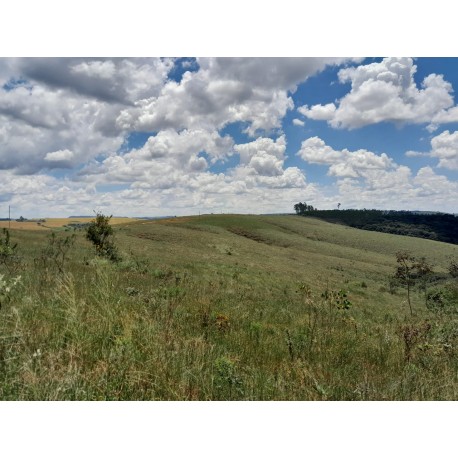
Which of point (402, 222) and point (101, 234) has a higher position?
point (402, 222)

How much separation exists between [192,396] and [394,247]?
98712 mm

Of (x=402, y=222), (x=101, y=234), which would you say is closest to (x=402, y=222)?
(x=402, y=222)

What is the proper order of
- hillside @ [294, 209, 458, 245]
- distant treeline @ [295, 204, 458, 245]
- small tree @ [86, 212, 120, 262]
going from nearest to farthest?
small tree @ [86, 212, 120, 262], hillside @ [294, 209, 458, 245], distant treeline @ [295, 204, 458, 245]

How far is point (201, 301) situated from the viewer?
827 cm

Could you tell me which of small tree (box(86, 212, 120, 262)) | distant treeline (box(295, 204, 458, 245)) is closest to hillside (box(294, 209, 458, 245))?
distant treeline (box(295, 204, 458, 245))

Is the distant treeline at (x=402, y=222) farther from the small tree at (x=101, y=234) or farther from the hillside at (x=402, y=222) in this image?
the small tree at (x=101, y=234)

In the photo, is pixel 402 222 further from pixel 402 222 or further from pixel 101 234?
pixel 101 234

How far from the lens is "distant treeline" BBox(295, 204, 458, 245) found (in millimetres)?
154363

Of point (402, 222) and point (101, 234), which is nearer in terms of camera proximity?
point (101, 234)

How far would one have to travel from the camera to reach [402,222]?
172 meters

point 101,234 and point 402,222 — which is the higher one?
point 402,222

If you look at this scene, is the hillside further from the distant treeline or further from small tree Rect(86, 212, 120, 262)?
small tree Rect(86, 212, 120, 262)

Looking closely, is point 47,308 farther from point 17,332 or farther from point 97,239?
point 97,239

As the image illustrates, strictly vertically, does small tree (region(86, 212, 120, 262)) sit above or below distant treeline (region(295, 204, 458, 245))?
below
